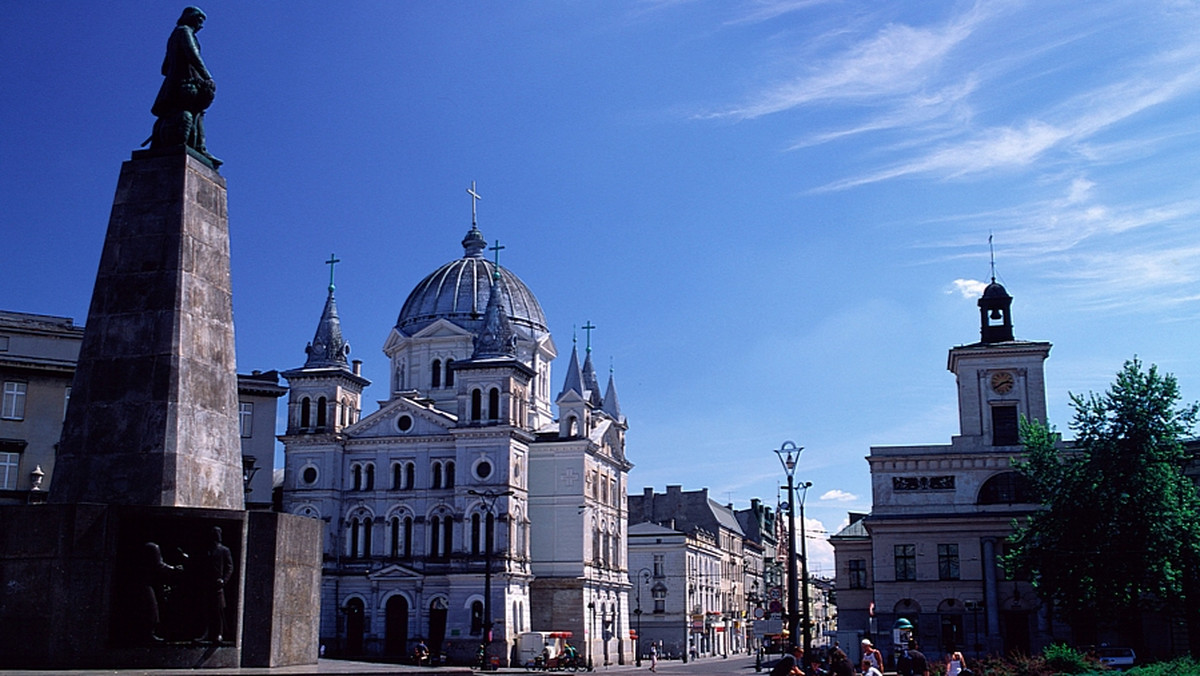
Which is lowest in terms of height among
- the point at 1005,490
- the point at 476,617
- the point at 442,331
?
the point at 476,617

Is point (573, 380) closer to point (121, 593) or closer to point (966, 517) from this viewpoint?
point (966, 517)

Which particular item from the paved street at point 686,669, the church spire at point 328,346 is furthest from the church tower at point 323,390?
the paved street at point 686,669

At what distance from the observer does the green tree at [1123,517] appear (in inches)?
1832

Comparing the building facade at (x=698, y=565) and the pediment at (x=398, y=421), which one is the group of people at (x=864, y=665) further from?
the building facade at (x=698, y=565)

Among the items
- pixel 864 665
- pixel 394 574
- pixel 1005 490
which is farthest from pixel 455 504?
pixel 864 665

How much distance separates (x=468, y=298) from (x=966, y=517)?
40.9m

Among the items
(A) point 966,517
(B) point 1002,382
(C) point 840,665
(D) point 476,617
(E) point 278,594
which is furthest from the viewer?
(D) point 476,617

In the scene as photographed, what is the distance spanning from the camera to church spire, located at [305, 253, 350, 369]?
258ft

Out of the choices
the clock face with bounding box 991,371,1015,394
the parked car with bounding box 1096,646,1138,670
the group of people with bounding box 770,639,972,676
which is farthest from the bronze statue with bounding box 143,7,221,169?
the clock face with bounding box 991,371,1015,394

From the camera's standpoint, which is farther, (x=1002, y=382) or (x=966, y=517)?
(x=1002, y=382)

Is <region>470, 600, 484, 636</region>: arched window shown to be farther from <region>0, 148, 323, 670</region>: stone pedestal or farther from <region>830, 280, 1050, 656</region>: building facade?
<region>0, 148, 323, 670</region>: stone pedestal

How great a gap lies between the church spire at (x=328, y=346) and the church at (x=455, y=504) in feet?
0.31

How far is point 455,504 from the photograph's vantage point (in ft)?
236

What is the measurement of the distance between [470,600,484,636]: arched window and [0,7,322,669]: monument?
2052 inches
